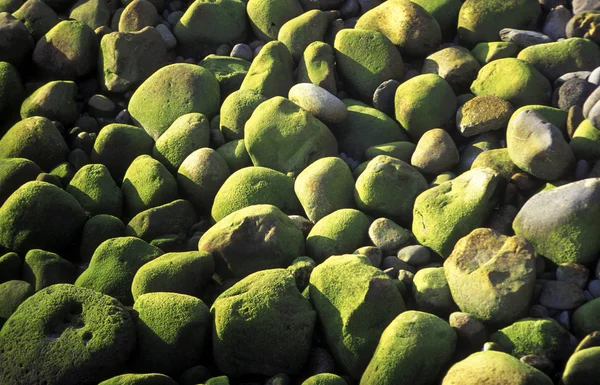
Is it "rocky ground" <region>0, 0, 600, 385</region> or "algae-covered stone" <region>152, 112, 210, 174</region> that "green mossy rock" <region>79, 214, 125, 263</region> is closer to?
"rocky ground" <region>0, 0, 600, 385</region>

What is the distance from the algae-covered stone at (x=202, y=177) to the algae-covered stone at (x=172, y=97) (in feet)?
2.84

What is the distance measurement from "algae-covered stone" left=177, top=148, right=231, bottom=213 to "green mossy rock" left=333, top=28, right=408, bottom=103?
5.37 ft

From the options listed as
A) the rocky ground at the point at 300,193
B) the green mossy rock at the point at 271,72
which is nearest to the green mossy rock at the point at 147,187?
the rocky ground at the point at 300,193

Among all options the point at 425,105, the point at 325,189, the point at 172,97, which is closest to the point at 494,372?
the point at 325,189

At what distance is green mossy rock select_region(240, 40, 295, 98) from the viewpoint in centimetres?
730

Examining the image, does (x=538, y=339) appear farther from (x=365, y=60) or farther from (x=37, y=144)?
(x=37, y=144)

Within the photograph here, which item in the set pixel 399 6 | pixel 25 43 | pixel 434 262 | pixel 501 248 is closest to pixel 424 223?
pixel 434 262

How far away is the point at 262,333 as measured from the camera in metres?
4.95

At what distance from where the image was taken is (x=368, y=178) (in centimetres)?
604

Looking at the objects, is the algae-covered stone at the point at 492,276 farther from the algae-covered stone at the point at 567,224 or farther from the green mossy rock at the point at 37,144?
the green mossy rock at the point at 37,144

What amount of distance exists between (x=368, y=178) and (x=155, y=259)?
73.3 inches

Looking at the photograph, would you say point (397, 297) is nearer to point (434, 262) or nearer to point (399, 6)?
point (434, 262)

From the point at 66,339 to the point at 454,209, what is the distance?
3026 mm

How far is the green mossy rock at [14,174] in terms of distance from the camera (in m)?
6.71
